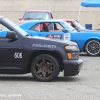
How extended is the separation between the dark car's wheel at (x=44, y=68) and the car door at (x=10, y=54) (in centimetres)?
36

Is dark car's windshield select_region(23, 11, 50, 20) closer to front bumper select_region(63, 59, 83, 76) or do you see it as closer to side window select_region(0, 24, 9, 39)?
side window select_region(0, 24, 9, 39)

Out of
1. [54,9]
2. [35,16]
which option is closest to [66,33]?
[35,16]

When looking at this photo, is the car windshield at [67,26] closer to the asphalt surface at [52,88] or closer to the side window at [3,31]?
the asphalt surface at [52,88]

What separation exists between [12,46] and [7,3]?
22.3 meters

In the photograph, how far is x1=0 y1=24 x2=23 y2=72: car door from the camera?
33.4 feet

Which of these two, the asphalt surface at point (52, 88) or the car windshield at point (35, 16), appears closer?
the asphalt surface at point (52, 88)

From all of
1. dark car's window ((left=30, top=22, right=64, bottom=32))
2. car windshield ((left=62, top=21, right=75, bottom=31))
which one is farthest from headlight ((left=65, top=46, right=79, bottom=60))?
dark car's window ((left=30, top=22, right=64, bottom=32))

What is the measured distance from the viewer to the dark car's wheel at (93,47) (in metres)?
17.1

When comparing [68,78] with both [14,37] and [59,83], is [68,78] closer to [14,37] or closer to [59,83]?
[59,83]

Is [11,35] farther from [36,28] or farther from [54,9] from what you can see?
[54,9]

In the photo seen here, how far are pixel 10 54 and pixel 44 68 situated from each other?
0.83 meters

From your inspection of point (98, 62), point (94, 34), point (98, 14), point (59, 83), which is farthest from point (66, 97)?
point (98, 14)

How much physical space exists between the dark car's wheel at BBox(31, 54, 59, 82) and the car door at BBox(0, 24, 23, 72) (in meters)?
0.36

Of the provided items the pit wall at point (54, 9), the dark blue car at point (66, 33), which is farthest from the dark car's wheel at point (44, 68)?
the pit wall at point (54, 9)
